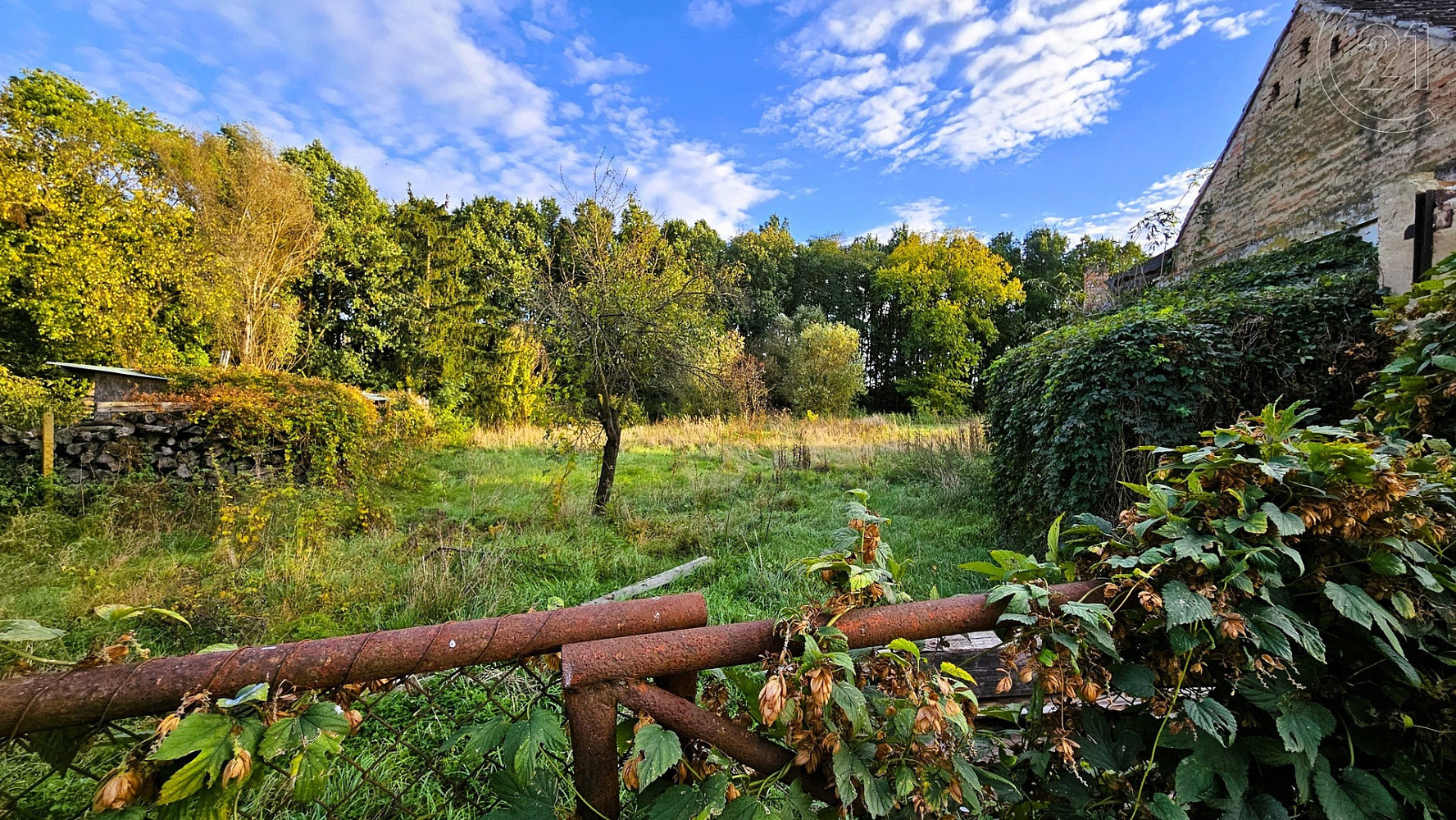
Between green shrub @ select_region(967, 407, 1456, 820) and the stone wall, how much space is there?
26.4 ft

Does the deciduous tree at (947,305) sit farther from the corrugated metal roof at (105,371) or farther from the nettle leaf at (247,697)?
the nettle leaf at (247,697)

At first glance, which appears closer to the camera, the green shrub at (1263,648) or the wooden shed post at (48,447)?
the green shrub at (1263,648)

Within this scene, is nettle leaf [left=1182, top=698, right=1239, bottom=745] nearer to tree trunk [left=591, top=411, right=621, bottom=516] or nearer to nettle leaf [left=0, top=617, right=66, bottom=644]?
nettle leaf [left=0, top=617, right=66, bottom=644]

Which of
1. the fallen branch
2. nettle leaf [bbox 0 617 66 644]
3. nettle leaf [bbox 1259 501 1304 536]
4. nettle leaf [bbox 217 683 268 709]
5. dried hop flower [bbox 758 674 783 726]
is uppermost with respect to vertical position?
nettle leaf [bbox 1259 501 1304 536]

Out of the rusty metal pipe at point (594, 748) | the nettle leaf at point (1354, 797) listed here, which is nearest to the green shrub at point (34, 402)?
the rusty metal pipe at point (594, 748)

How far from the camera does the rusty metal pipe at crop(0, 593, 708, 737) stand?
1.96 feet

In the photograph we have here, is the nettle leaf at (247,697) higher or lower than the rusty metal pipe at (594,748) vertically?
higher

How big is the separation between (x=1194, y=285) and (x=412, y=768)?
10.3 m

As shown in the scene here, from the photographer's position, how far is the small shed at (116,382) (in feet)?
24.2

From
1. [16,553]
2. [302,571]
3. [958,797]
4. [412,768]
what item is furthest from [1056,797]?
[16,553]

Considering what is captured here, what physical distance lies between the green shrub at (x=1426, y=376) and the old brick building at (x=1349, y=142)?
4045 mm

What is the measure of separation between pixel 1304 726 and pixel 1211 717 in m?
0.14

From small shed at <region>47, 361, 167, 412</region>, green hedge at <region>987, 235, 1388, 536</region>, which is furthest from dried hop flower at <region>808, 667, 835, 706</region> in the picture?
small shed at <region>47, 361, 167, 412</region>

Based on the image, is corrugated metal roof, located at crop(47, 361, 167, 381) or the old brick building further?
corrugated metal roof, located at crop(47, 361, 167, 381)
